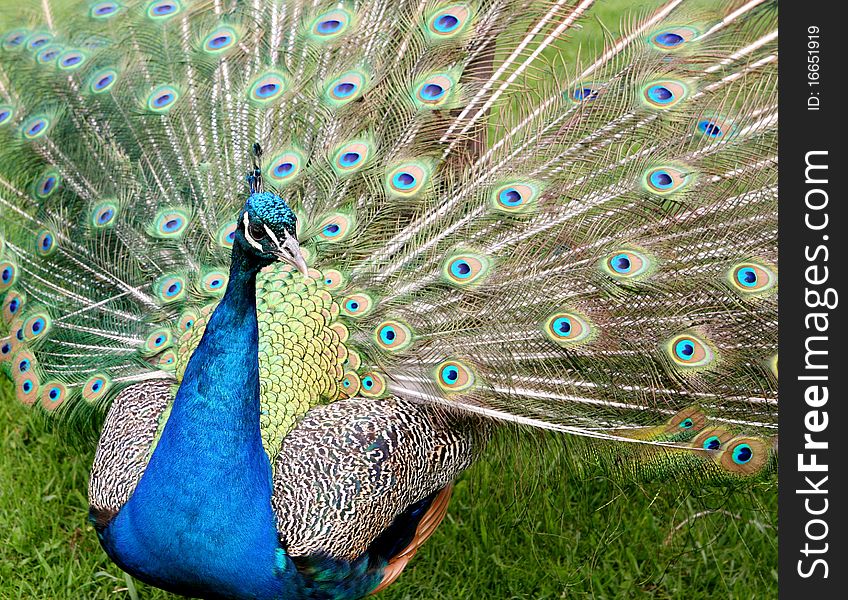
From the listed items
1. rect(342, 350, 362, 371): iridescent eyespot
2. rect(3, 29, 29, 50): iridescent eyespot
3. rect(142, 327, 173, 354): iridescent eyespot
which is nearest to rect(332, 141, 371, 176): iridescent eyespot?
rect(342, 350, 362, 371): iridescent eyespot

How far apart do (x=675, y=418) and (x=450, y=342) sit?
557mm

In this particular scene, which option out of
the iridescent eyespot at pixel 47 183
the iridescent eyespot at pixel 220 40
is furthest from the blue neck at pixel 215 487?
the iridescent eyespot at pixel 220 40

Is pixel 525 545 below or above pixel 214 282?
below

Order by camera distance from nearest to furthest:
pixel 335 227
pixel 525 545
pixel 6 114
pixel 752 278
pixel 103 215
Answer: pixel 752 278, pixel 335 227, pixel 103 215, pixel 6 114, pixel 525 545

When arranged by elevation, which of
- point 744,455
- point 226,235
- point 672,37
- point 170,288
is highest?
point 672,37

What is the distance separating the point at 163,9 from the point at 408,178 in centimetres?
89

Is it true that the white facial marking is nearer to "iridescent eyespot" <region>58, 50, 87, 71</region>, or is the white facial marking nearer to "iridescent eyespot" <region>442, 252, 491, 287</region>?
"iridescent eyespot" <region>442, 252, 491, 287</region>

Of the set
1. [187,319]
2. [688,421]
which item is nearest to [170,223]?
[187,319]

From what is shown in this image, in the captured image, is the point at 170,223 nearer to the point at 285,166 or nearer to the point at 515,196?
the point at 285,166

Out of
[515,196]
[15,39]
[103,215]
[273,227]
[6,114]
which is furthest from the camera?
[15,39]

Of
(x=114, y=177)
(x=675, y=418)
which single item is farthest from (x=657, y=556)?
(x=114, y=177)

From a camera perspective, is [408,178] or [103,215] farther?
[103,215]

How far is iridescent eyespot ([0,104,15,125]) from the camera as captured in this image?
2930 millimetres

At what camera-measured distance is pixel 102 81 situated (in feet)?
9.46
